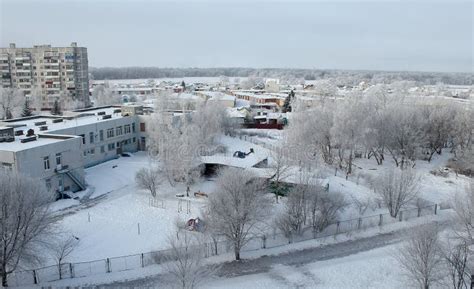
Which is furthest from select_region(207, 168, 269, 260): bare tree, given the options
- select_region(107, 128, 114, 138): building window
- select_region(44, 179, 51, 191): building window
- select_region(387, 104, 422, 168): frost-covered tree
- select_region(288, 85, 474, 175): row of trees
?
select_region(107, 128, 114, 138): building window

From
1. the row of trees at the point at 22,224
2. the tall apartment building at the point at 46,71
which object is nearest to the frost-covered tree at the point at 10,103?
the tall apartment building at the point at 46,71

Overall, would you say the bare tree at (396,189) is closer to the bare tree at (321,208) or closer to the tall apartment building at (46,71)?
the bare tree at (321,208)

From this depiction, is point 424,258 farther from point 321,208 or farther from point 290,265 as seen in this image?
point 321,208

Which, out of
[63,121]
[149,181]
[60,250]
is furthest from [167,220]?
[63,121]

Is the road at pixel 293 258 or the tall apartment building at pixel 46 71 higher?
the tall apartment building at pixel 46 71

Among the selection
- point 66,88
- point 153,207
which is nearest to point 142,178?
point 153,207

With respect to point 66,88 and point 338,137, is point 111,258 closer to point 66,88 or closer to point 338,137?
point 338,137

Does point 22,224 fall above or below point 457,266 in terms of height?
above
